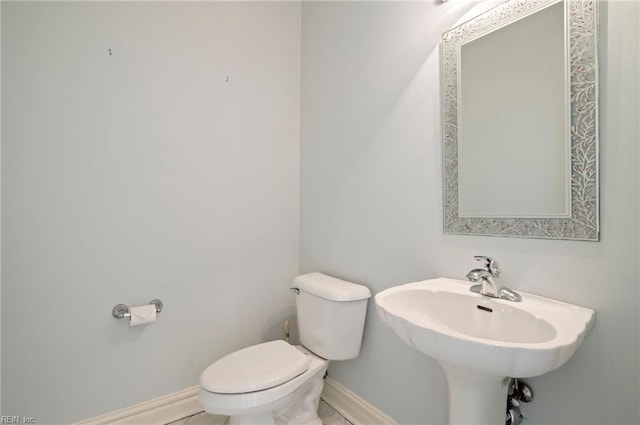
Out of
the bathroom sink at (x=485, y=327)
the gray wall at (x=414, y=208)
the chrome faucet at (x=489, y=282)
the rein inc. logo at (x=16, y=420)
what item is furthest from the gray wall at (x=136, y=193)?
the chrome faucet at (x=489, y=282)

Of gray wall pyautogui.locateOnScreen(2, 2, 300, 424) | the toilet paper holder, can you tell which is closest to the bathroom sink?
gray wall pyautogui.locateOnScreen(2, 2, 300, 424)

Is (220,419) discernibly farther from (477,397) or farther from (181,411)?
(477,397)

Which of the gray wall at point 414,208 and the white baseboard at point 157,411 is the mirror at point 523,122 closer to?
the gray wall at point 414,208

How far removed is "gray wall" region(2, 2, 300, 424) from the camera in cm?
118

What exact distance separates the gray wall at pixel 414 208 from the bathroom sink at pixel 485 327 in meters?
0.10

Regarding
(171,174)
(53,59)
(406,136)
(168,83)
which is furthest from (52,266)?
(406,136)

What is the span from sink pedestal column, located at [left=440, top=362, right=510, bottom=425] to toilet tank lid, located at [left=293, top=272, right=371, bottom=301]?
551mm

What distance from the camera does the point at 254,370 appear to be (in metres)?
1.18

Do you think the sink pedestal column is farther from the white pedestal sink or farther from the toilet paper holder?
the toilet paper holder

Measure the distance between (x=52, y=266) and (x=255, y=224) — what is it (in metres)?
0.92

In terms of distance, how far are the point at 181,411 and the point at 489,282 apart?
1597 millimetres

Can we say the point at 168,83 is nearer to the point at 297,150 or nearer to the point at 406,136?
the point at 297,150

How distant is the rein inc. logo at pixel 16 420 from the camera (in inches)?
45.4

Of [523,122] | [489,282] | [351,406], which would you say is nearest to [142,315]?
[351,406]
